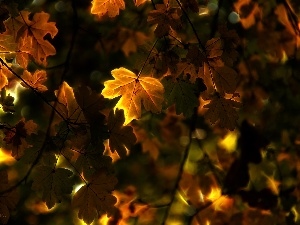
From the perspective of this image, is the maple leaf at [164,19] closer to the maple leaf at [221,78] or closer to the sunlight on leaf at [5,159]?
the maple leaf at [221,78]

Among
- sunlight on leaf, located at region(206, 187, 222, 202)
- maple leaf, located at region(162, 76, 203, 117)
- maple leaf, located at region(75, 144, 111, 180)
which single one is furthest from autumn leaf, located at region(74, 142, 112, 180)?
sunlight on leaf, located at region(206, 187, 222, 202)

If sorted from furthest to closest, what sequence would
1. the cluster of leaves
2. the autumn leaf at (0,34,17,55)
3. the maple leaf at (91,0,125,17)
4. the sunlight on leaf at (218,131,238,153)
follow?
the sunlight on leaf at (218,131,238,153) < the cluster of leaves < the maple leaf at (91,0,125,17) < the autumn leaf at (0,34,17,55)

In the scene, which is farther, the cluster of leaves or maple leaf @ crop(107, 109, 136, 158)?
the cluster of leaves

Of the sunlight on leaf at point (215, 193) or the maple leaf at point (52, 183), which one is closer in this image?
the maple leaf at point (52, 183)

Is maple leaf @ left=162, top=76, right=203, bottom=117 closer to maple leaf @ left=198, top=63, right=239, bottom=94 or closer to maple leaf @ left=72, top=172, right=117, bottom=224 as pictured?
maple leaf @ left=198, top=63, right=239, bottom=94

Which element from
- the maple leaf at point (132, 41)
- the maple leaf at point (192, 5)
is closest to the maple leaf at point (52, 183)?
the maple leaf at point (192, 5)

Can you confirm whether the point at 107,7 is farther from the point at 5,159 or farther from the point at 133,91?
the point at 5,159
